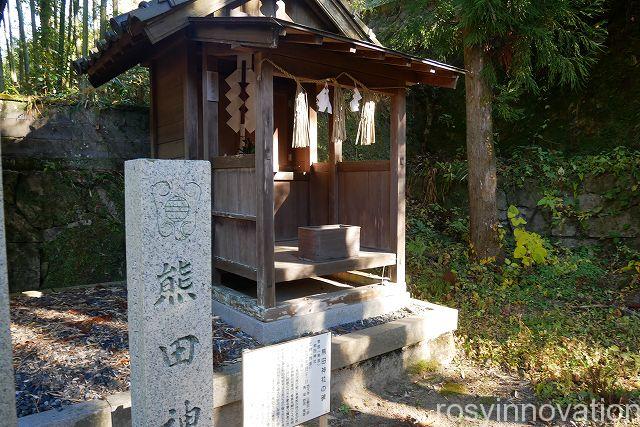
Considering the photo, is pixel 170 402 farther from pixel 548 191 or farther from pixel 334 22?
pixel 548 191

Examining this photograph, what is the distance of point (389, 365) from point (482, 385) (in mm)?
1023

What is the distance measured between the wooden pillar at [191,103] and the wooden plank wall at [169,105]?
0.50 ft

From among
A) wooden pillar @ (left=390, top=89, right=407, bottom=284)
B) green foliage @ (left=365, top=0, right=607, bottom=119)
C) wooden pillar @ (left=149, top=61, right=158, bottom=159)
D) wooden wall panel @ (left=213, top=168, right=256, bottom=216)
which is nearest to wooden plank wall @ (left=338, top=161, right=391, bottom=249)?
wooden pillar @ (left=390, top=89, right=407, bottom=284)

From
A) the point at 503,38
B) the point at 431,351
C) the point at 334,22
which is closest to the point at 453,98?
the point at 503,38

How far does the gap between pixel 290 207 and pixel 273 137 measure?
1.45 meters

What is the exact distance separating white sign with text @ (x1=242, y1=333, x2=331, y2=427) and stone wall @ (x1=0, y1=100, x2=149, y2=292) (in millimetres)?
4802

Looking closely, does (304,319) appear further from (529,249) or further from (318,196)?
(529,249)

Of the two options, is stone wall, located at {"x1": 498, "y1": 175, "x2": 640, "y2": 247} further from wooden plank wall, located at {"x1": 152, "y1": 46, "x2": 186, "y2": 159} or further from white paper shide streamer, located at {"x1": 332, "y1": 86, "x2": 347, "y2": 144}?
wooden plank wall, located at {"x1": 152, "y1": 46, "x2": 186, "y2": 159}

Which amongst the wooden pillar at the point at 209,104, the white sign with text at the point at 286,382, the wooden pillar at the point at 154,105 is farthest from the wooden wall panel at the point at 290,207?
the white sign with text at the point at 286,382

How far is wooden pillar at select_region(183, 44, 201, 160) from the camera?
532cm

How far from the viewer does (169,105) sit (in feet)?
20.3

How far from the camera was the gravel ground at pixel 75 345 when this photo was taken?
3.42 m

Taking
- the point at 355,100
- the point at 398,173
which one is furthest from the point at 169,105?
the point at 398,173

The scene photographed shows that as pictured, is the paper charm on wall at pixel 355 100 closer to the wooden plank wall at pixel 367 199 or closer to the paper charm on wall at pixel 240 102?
the wooden plank wall at pixel 367 199
